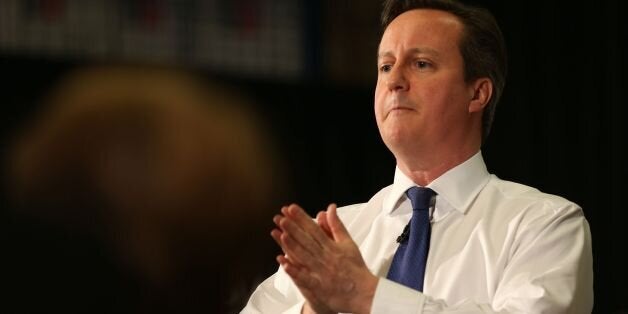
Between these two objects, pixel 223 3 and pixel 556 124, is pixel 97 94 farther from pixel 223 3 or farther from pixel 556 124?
pixel 556 124

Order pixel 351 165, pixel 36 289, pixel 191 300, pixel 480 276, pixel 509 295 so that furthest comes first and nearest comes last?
pixel 351 165
pixel 191 300
pixel 36 289
pixel 480 276
pixel 509 295

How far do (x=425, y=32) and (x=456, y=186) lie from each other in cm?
32

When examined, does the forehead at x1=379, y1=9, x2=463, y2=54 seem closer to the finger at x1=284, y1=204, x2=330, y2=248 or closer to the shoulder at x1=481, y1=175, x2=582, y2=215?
the shoulder at x1=481, y1=175, x2=582, y2=215

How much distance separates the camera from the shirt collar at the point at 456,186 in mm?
1958

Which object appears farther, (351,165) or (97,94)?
(351,165)

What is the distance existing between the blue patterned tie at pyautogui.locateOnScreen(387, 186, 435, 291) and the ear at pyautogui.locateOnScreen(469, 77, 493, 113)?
234mm

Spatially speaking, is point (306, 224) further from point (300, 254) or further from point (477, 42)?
point (477, 42)

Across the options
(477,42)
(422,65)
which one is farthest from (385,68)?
(477,42)

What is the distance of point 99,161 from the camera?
285 centimetres

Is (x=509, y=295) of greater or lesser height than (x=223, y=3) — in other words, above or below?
below

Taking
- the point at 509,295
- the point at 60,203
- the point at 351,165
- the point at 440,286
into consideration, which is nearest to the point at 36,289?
the point at 60,203

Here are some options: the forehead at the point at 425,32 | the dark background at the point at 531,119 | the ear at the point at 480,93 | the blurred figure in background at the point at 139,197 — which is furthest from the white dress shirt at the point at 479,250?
the dark background at the point at 531,119

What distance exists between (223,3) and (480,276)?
156 centimetres

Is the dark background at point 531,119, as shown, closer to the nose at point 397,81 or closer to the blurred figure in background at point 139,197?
the blurred figure in background at point 139,197
